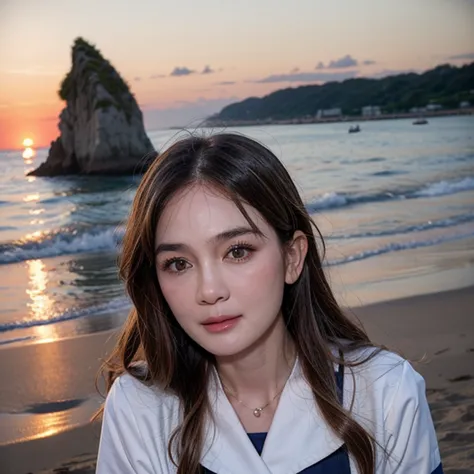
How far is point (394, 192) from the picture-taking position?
9891 mm

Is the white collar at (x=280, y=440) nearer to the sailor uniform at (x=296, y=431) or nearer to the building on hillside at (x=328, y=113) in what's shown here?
the sailor uniform at (x=296, y=431)

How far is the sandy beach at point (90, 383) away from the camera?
145 inches

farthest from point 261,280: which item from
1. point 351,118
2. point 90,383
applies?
point 351,118

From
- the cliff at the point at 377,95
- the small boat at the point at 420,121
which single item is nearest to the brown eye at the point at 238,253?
the cliff at the point at 377,95

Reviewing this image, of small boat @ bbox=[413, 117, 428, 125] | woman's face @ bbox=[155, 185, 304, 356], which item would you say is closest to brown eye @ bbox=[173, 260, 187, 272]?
woman's face @ bbox=[155, 185, 304, 356]

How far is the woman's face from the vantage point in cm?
182

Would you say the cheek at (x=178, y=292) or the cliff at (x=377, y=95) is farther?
the cliff at (x=377, y=95)

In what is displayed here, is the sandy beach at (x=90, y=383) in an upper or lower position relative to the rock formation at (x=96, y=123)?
lower

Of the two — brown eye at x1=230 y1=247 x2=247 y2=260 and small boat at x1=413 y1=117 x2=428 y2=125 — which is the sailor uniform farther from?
small boat at x1=413 y1=117 x2=428 y2=125

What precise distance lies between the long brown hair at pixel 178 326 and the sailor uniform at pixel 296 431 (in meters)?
0.03

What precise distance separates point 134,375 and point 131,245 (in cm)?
33

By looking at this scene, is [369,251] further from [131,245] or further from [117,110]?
[131,245]

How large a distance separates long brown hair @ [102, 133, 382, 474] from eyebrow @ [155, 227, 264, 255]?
45 millimetres

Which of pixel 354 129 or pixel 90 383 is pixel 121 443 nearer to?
pixel 90 383
